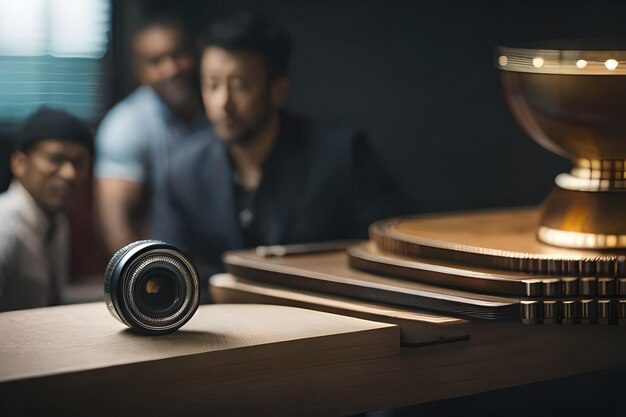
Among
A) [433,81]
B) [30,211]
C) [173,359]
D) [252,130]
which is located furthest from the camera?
[433,81]

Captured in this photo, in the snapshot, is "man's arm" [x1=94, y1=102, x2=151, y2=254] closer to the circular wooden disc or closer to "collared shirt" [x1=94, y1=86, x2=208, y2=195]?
"collared shirt" [x1=94, y1=86, x2=208, y2=195]

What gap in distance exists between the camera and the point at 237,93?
197 centimetres

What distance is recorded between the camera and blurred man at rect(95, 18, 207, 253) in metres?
1.86

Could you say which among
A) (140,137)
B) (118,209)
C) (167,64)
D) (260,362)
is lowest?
(260,362)

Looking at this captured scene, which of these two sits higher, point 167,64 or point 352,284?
point 167,64

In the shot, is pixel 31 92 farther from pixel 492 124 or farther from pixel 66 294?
pixel 492 124

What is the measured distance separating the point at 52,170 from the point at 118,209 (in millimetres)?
134

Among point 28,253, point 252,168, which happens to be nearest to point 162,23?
point 252,168

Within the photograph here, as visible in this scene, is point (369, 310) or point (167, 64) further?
point (167, 64)

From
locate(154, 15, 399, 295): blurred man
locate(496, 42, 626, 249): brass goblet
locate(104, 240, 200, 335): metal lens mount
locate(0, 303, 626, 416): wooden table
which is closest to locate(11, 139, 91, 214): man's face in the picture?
locate(154, 15, 399, 295): blurred man

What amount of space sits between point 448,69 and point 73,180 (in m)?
0.81

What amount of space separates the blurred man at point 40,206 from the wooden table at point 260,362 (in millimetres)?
221

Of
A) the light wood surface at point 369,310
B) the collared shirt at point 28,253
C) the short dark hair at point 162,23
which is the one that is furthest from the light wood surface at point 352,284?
the short dark hair at point 162,23

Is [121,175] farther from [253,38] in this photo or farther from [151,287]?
[151,287]
